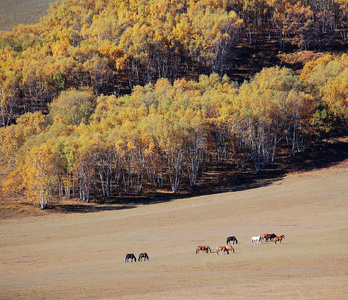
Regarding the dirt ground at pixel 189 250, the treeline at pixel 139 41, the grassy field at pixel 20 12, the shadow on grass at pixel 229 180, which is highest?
the grassy field at pixel 20 12

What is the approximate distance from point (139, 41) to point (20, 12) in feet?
296

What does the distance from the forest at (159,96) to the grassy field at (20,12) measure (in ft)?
53.7

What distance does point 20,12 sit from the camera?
6969 inches

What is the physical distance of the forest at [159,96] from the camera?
219ft

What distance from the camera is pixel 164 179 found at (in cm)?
7144

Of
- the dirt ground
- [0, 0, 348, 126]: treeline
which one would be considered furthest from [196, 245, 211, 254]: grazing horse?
[0, 0, 348, 126]: treeline

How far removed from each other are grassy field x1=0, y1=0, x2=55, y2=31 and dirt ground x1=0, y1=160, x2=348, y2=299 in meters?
135

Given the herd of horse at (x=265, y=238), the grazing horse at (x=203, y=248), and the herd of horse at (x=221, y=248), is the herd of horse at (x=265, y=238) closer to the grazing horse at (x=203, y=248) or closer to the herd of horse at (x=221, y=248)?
the herd of horse at (x=221, y=248)

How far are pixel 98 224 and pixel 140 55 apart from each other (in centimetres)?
7205

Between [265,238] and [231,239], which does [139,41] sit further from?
[265,238]

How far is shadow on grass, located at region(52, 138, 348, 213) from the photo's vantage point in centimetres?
6109

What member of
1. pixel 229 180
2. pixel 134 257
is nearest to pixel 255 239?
pixel 134 257

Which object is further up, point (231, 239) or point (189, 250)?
point (231, 239)

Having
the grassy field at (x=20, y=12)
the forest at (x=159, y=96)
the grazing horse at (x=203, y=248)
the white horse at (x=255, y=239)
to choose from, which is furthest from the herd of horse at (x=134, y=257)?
the grassy field at (x=20, y=12)
